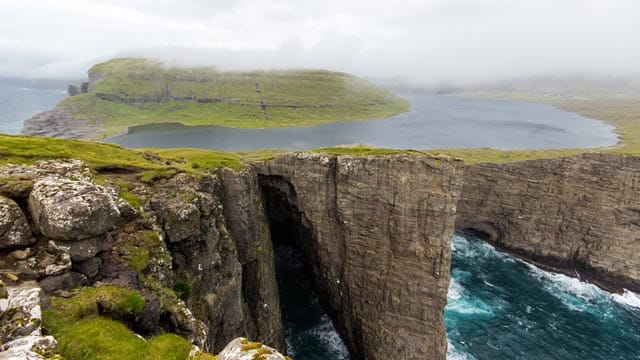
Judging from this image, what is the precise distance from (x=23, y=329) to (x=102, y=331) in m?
2.47

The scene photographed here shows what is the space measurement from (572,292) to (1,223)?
237 feet

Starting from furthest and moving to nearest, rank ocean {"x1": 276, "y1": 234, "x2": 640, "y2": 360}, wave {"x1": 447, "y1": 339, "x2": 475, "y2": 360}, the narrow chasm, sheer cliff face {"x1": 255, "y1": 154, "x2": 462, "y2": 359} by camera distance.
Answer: ocean {"x1": 276, "y1": 234, "x2": 640, "y2": 360} → the narrow chasm → wave {"x1": 447, "y1": 339, "x2": 475, "y2": 360} → sheer cliff face {"x1": 255, "y1": 154, "x2": 462, "y2": 359}

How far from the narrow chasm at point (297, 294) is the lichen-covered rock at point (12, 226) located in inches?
1204

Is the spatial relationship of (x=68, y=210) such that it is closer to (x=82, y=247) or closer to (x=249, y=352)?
(x=82, y=247)

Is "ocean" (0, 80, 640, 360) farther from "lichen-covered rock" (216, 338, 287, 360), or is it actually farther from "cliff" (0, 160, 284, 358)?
"lichen-covered rock" (216, 338, 287, 360)

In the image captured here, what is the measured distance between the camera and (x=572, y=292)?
54.8 m

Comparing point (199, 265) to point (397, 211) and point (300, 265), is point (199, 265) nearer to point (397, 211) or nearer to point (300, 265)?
point (397, 211)

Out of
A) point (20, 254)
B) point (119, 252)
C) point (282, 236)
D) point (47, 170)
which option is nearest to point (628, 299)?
point (282, 236)

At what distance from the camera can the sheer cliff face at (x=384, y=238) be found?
35.8 m

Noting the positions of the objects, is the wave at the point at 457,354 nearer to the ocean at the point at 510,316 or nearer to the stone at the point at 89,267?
the ocean at the point at 510,316

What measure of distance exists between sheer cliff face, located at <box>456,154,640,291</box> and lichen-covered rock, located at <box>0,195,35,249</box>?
74.0m

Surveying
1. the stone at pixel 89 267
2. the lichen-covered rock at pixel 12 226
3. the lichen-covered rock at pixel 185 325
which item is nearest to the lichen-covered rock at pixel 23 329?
the lichen-covered rock at pixel 12 226

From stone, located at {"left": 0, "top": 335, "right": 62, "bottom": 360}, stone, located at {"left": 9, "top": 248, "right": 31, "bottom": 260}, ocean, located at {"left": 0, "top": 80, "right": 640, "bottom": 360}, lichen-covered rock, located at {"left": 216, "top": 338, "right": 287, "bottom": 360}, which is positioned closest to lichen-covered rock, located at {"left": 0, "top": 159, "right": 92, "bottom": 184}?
stone, located at {"left": 9, "top": 248, "right": 31, "bottom": 260}

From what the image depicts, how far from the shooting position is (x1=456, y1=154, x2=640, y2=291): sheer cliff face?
58.2 m
